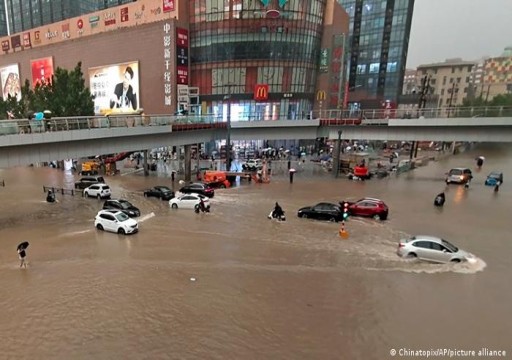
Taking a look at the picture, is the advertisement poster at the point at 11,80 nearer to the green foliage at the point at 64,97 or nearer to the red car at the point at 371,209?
the green foliage at the point at 64,97

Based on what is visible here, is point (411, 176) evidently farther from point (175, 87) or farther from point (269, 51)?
point (175, 87)

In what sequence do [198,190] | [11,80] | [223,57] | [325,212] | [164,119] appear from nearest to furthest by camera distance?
1. [325,212]
2. [198,190]
3. [164,119]
4. [223,57]
5. [11,80]

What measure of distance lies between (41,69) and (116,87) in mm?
29994

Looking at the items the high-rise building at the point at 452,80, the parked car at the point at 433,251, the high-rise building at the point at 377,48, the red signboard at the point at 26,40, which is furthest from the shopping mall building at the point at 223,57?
the high-rise building at the point at 452,80

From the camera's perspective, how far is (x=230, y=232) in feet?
70.3

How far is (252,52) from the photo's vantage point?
206 feet

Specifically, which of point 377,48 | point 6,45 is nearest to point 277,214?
A: point 377,48

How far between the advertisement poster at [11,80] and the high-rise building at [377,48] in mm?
93540

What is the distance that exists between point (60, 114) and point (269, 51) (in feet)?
126

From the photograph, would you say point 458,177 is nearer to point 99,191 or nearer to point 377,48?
point 99,191

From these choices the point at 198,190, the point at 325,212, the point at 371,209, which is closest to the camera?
the point at 325,212

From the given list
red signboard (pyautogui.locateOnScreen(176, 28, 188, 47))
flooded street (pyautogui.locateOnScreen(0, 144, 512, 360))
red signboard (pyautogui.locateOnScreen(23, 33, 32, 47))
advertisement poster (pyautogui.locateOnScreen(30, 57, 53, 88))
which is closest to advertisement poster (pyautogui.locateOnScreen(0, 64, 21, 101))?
red signboard (pyautogui.locateOnScreen(23, 33, 32, 47))

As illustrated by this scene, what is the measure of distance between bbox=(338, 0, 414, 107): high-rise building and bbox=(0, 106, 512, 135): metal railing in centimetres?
5798

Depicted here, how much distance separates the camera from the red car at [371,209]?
2412 cm
